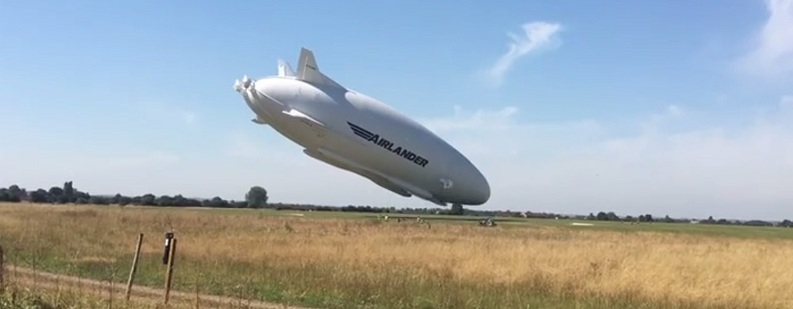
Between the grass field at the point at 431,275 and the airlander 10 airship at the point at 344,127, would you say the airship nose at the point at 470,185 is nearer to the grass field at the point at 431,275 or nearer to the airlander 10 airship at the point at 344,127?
the airlander 10 airship at the point at 344,127

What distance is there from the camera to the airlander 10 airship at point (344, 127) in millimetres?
65188

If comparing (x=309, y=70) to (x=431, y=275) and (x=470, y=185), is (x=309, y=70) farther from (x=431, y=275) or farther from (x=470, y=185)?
(x=431, y=275)

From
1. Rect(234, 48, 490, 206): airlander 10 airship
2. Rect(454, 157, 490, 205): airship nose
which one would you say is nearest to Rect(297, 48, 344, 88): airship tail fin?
Rect(234, 48, 490, 206): airlander 10 airship

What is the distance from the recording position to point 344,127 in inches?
2591

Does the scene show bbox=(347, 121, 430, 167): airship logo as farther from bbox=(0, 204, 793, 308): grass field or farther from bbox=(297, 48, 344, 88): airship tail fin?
bbox=(0, 204, 793, 308): grass field

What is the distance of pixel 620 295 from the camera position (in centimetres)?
1900

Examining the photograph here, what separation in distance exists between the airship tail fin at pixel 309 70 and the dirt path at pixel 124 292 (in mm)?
47879

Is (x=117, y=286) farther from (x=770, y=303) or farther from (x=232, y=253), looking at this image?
(x=770, y=303)

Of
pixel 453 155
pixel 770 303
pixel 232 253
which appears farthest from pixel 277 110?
pixel 770 303

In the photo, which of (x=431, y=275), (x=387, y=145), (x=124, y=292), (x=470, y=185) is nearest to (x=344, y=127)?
(x=387, y=145)

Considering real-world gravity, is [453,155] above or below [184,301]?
above

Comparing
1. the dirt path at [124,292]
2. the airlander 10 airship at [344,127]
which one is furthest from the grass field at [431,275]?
the airlander 10 airship at [344,127]

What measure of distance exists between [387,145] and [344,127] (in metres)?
4.62

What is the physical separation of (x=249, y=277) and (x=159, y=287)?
2654 millimetres
